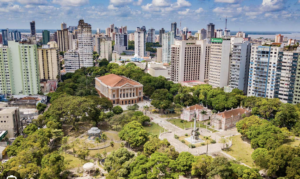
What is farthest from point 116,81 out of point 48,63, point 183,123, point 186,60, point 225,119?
point 225,119

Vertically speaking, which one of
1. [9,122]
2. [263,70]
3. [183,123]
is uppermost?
[263,70]

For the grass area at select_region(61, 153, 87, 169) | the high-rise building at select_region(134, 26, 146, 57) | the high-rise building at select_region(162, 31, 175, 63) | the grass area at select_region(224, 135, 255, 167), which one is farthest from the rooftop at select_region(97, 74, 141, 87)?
the high-rise building at select_region(134, 26, 146, 57)

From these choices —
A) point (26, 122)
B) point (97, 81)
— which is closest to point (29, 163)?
point (26, 122)

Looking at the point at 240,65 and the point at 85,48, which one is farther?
the point at 85,48

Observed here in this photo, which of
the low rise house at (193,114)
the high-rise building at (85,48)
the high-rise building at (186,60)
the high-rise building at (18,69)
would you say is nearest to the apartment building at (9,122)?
the high-rise building at (18,69)

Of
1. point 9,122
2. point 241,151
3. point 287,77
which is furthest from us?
point 287,77

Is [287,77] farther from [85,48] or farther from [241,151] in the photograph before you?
[85,48]
